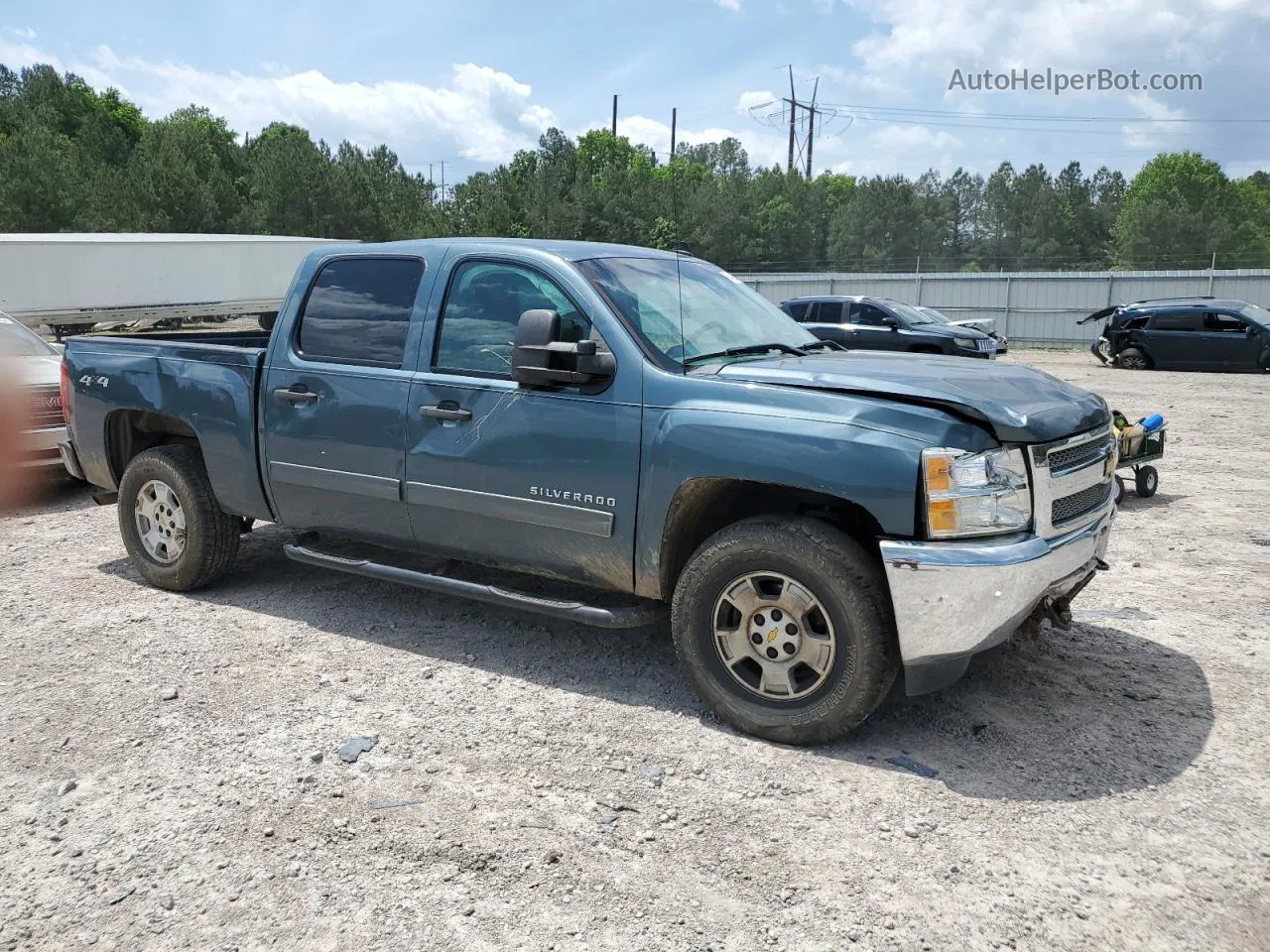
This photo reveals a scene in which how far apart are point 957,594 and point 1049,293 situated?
29743mm

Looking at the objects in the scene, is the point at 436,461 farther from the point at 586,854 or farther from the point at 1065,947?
the point at 1065,947

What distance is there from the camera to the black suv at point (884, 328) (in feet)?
62.2

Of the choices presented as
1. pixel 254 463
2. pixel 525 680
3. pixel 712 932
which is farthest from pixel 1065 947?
pixel 254 463

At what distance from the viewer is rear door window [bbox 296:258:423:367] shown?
187 inches

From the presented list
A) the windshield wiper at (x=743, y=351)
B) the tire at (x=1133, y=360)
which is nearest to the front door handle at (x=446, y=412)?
the windshield wiper at (x=743, y=351)

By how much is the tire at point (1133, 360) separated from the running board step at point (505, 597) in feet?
63.4

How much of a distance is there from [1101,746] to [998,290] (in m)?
29.8

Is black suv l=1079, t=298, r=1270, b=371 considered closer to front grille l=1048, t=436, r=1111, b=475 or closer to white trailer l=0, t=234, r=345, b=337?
front grille l=1048, t=436, r=1111, b=475

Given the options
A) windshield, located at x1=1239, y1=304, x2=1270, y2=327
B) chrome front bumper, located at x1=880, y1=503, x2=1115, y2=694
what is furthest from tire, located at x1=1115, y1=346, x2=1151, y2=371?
chrome front bumper, located at x1=880, y1=503, x2=1115, y2=694

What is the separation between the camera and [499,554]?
4.49 metres

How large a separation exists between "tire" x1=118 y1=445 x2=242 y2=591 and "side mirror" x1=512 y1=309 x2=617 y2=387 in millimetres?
2358

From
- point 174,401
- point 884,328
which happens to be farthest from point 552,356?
point 884,328

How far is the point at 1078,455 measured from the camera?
152 inches

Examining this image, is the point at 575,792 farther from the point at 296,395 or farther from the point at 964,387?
the point at 296,395
